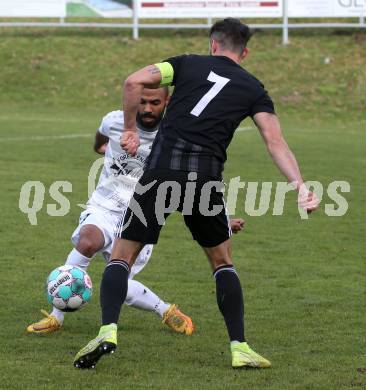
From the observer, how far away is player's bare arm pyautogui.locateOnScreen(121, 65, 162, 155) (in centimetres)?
614

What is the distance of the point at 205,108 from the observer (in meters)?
6.38

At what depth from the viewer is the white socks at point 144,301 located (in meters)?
7.57

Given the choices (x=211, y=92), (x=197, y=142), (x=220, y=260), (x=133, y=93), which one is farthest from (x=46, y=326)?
(x=211, y=92)

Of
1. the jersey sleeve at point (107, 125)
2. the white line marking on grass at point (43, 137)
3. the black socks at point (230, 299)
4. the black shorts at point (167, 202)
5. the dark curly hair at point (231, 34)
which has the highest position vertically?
the dark curly hair at point (231, 34)

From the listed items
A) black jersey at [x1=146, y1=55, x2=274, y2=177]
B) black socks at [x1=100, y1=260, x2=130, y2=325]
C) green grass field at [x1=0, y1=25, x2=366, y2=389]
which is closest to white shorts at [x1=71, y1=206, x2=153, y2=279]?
green grass field at [x1=0, y1=25, x2=366, y2=389]

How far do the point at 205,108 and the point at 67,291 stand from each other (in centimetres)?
174

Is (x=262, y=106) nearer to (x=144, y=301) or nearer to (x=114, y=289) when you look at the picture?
(x=114, y=289)

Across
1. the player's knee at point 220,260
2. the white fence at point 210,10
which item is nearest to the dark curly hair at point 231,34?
the player's knee at point 220,260

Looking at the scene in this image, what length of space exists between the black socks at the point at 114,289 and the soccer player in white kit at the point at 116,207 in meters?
1.06

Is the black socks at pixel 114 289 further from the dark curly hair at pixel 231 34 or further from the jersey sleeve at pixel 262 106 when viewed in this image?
the dark curly hair at pixel 231 34

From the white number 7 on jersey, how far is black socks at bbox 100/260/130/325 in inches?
41.3

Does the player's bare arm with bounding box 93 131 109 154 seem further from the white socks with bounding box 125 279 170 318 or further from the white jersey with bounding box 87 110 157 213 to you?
the white socks with bounding box 125 279 170 318

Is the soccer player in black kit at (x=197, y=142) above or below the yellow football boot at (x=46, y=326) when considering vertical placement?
above

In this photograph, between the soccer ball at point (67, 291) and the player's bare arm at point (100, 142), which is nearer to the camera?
the soccer ball at point (67, 291)
